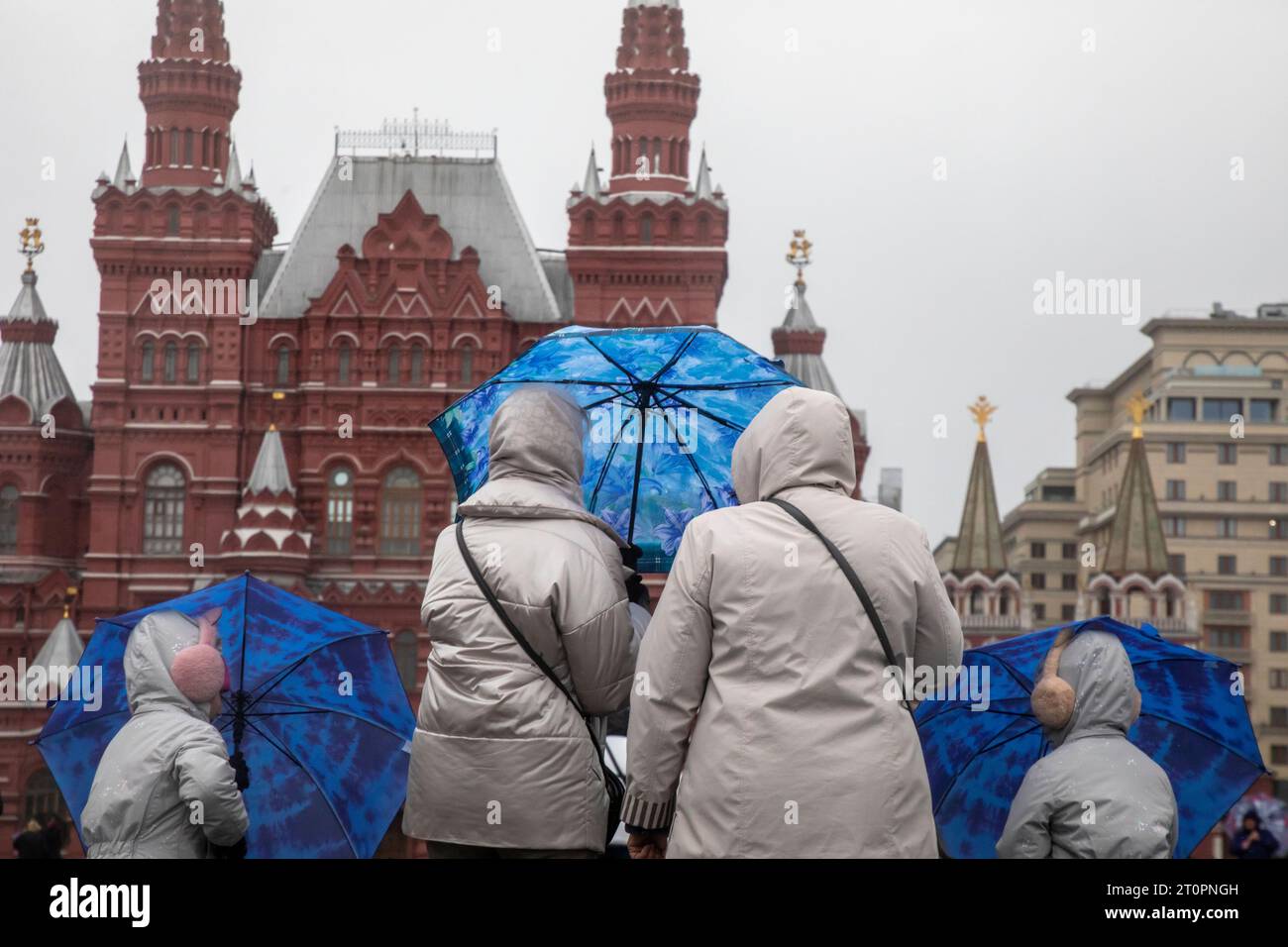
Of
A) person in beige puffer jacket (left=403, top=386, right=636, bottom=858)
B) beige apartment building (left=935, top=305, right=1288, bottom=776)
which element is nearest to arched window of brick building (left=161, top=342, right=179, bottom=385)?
beige apartment building (left=935, top=305, right=1288, bottom=776)

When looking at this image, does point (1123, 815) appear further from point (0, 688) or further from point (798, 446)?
point (0, 688)

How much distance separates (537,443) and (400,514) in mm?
32390

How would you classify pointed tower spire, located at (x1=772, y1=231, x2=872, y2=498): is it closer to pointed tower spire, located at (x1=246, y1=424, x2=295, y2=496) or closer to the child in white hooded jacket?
pointed tower spire, located at (x1=246, y1=424, x2=295, y2=496)

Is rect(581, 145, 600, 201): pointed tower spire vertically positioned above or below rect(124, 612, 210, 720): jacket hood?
above

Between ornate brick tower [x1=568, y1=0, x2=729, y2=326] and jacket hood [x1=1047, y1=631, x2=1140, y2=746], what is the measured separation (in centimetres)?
3078

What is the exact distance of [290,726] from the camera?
694cm

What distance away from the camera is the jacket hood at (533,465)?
5.02m

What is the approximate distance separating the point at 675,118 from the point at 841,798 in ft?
116

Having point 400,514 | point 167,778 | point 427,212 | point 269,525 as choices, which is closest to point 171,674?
point 167,778

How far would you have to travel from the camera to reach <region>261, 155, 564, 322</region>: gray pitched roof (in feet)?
127

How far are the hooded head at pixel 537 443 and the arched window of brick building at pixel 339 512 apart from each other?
32.1 meters

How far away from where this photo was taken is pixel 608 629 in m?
4.87

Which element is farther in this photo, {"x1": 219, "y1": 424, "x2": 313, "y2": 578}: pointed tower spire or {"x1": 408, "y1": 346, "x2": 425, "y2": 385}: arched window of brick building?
{"x1": 408, "y1": 346, "x2": 425, "y2": 385}: arched window of brick building

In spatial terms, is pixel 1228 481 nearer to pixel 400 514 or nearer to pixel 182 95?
pixel 400 514
